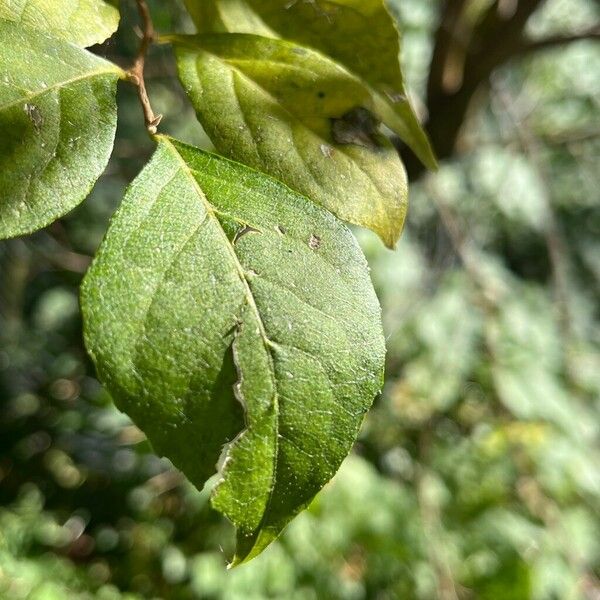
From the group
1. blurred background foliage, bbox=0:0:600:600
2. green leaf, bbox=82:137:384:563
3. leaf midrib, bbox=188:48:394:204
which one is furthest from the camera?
blurred background foliage, bbox=0:0:600:600

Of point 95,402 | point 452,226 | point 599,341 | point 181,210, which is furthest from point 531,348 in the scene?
point 181,210

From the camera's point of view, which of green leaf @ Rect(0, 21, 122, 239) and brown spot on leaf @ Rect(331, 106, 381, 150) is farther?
brown spot on leaf @ Rect(331, 106, 381, 150)

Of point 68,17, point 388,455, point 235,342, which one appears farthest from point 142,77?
point 388,455

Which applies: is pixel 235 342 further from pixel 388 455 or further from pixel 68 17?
pixel 388 455

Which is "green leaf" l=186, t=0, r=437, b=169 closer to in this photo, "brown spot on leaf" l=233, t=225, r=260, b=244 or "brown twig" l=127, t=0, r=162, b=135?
"brown twig" l=127, t=0, r=162, b=135

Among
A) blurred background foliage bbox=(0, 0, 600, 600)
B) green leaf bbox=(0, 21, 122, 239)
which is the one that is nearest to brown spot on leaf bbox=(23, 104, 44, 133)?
green leaf bbox=(0, 21, 122, 239)
